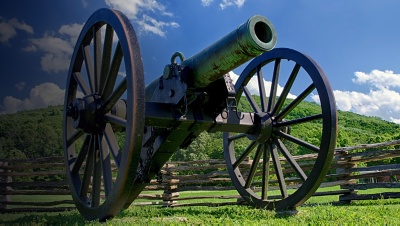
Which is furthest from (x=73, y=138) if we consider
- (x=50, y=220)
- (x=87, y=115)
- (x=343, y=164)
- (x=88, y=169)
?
(x=343, y=164)

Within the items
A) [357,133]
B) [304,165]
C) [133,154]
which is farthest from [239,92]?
[357,133]

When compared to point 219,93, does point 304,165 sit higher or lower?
lower

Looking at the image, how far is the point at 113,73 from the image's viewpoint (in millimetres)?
4215

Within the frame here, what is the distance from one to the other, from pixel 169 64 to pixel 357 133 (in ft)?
186

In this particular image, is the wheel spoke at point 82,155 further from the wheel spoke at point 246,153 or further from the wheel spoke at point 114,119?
the wheel spoke at point 246,153

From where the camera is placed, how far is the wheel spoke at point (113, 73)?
4010 mm

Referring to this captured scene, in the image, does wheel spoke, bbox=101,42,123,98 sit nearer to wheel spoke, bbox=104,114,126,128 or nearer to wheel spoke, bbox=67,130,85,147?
wheel spoke, bbox=104,114,126,128

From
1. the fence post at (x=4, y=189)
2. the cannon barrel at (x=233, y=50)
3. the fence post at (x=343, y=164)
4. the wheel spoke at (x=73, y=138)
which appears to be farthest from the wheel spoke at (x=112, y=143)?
the fence post at (x=4, y=189)

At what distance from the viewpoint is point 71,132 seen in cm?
517

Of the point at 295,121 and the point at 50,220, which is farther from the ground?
the point at 295,121

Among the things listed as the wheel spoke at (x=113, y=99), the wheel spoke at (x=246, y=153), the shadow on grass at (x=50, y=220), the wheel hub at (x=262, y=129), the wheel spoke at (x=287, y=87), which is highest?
the wheel spoke at (x=287, y=87)

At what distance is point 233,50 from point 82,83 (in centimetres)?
227

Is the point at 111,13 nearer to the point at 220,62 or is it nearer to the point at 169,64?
the point at 169,64

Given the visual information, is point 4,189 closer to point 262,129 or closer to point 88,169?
point 88,169
